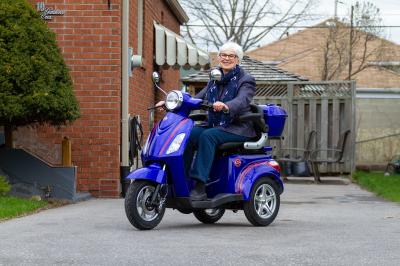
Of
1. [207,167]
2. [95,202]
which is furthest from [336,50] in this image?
[207,167]

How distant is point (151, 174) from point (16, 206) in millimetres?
3019

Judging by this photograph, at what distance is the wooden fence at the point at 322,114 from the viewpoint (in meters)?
20.4

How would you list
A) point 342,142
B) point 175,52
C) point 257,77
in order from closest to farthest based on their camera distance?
point 175,52, point 342,142, point 257,77

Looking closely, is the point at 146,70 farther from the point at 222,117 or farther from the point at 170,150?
the point at 170,150

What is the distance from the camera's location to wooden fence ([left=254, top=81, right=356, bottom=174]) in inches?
804

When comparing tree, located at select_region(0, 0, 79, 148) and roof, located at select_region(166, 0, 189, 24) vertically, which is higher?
roof, located at select_region(166, 0, 189, 24)

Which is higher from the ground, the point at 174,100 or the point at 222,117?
the point at 174,100

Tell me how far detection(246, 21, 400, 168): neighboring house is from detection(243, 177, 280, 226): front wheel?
49.7 feet

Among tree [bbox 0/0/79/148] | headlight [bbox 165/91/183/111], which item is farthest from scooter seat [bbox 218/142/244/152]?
tree [bbox 0/0/79/148]

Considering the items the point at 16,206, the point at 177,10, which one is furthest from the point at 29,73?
the point at 177,10

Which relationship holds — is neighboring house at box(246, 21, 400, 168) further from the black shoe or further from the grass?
the black shoe

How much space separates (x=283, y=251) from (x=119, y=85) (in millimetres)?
7378

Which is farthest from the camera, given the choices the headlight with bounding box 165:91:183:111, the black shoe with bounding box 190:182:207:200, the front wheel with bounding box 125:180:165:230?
the black shoe with bounding box 190:182:207:200

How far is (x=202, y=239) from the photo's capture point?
8.15 m
